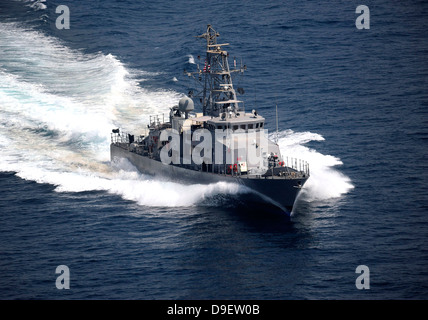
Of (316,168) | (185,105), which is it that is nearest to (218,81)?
(185,105)

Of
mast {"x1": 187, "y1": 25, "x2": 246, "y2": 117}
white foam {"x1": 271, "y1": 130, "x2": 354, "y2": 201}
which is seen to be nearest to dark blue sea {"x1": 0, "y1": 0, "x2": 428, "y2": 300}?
white foam {"x1": 271, "y1": 130, "x2": 354, "y2": 201}

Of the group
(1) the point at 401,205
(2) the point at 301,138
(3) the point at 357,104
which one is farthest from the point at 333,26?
(1) the point at 401,205

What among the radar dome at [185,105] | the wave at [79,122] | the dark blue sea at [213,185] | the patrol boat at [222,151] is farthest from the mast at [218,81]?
the dark blue sea at [213,185]

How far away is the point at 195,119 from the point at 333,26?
3809 cm

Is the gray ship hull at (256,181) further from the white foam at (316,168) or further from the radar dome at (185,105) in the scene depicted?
the radar dome at (185,105)

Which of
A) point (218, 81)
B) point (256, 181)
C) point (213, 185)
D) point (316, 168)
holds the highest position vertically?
point (218, 81)

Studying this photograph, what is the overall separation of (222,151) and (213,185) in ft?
8.75

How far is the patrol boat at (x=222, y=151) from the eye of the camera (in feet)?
170

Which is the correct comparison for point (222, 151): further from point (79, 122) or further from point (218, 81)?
point (79, 122)

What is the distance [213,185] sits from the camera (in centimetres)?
5431

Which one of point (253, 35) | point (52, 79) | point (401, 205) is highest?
point (253, 35)

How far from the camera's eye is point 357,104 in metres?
70.0

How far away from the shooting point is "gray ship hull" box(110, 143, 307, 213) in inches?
2000
